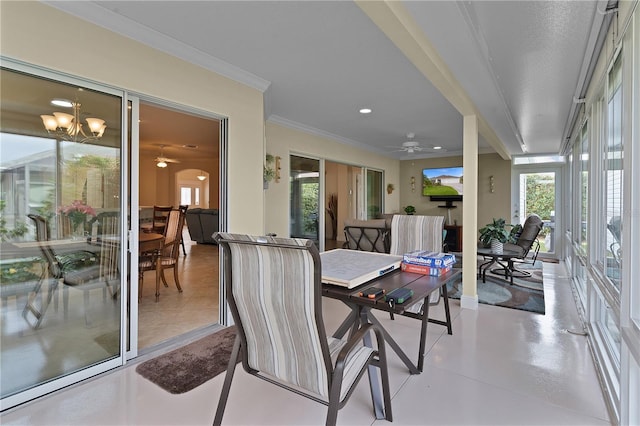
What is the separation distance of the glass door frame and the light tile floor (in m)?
5.25

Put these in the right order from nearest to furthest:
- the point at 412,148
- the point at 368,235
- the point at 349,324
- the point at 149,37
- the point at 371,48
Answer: the point at 349,324 < the point at 149,37 < the point at 371,48 < the point at 368,235 < the point at 412,148

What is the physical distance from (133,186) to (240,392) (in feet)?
5.58

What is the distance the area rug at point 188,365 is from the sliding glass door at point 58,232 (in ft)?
1.02

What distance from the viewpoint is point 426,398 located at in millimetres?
1960

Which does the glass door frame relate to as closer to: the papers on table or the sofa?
the papers on table

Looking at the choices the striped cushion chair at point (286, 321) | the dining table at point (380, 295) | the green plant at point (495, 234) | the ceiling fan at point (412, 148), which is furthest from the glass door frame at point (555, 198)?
the striped cushion chair at point (286, 321)

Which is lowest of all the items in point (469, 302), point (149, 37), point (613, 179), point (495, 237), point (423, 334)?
point (469, 302)

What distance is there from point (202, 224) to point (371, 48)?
675 cm

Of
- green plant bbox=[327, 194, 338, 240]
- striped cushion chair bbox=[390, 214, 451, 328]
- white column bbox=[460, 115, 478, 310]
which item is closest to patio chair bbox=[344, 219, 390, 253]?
white column bbox=[460, 115, 478, 310]

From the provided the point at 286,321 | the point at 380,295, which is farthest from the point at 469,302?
the point at 286,321

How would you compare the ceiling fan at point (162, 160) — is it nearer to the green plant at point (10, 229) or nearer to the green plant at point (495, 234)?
the green plant at point (10, 229)

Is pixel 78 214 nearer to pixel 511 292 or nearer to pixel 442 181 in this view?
pixel 511 292

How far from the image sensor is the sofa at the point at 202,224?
7.75m

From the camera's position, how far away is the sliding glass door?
1893 millimetres
